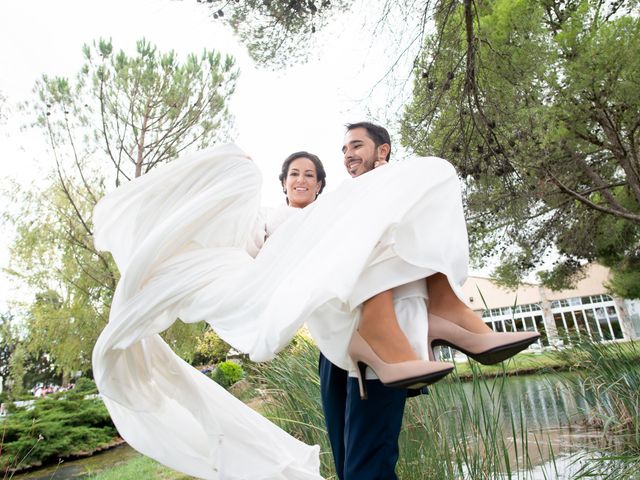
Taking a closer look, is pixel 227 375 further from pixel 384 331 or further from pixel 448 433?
pixel 384 331

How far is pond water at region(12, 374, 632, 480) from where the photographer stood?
120 inches

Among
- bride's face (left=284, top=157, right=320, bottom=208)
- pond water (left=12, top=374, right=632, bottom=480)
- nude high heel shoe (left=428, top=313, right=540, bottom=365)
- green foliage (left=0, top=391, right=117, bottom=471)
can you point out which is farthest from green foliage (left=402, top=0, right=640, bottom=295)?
green foliage (left=0, top=391, right=117, bottom=471)

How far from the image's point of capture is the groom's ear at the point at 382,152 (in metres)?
1.94

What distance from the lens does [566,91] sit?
6133 millimetres

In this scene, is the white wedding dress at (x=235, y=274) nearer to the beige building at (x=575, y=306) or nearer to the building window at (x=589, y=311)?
the beige building at (x=575, y=306)

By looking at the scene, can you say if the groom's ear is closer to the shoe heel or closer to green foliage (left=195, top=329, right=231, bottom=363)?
the shoe heel

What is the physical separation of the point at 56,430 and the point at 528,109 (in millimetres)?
9629

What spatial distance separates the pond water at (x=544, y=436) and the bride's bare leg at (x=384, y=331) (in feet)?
4.50

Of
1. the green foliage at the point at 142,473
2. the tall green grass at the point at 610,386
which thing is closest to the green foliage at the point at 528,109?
the tall green grass at the point at 610,386

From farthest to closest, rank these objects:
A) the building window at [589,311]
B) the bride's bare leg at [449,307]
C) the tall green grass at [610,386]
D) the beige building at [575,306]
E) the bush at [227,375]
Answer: the building window at [589,311] < the beige building at [575,306] < the bush at [227,375] < the tall green grass at [610,386] < the bride's bare leg at [449,307]

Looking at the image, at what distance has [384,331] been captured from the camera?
4.26 ft

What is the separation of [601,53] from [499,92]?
266 centimetres

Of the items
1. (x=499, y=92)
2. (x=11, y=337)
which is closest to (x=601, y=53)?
(x=499, y=92)

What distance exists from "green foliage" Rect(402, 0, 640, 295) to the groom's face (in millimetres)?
2205
